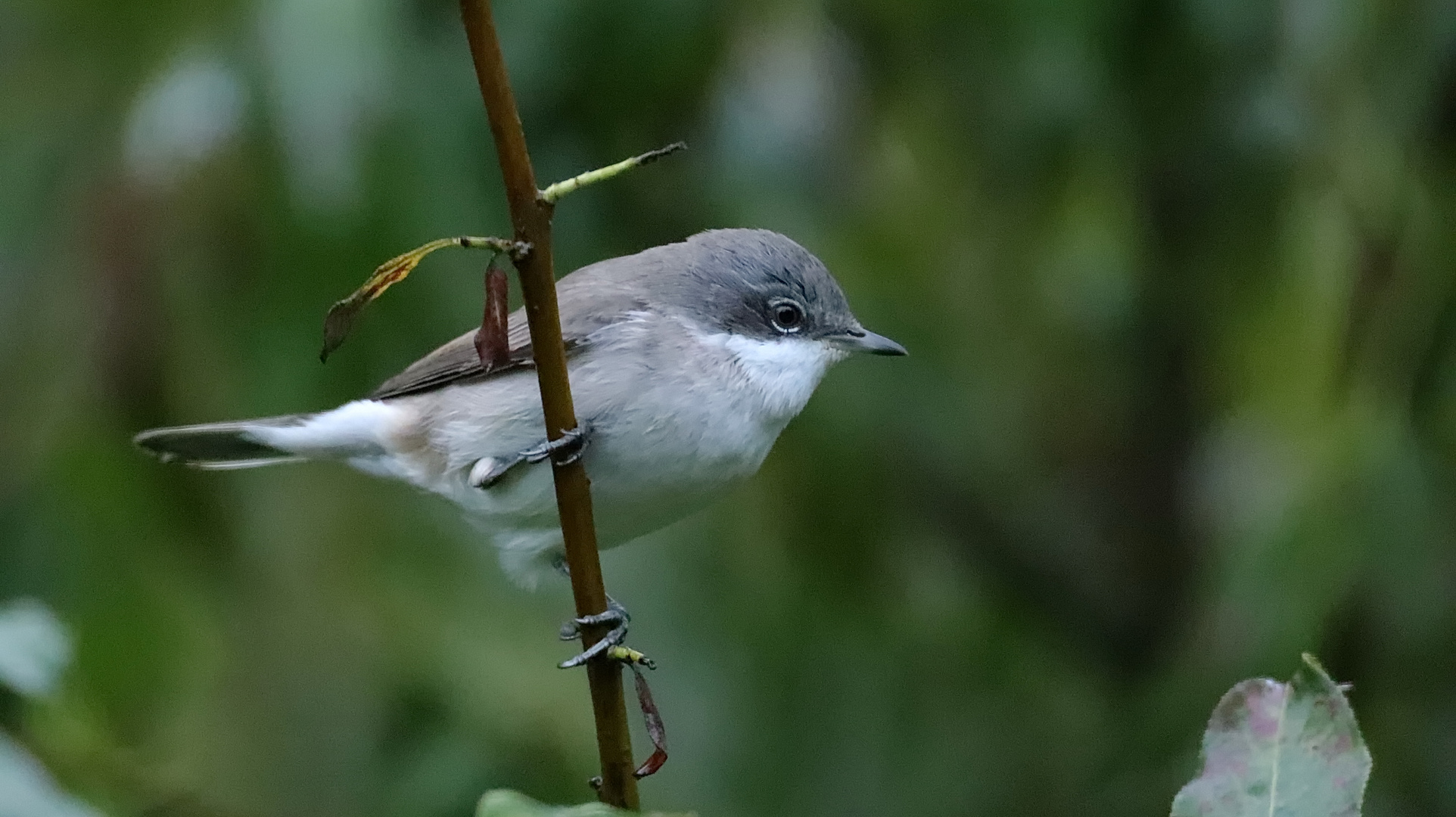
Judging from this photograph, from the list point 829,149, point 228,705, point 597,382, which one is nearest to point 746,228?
point 597,382

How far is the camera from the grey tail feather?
9.66ft

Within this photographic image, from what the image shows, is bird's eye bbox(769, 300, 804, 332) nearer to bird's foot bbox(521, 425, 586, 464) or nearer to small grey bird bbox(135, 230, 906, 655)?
small grey bird bbox(135, 230, 906, 655)

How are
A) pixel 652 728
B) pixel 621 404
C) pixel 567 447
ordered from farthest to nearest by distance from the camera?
pixel 621 404 → pixel 652 728 → pixel 567 447

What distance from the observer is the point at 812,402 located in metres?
3.50

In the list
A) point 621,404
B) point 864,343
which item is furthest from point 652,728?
point 864,343

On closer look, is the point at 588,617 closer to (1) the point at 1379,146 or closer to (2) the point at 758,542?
(2) the point at 758,542

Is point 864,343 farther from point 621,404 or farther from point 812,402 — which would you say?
point 812,402

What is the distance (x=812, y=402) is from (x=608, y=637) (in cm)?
148

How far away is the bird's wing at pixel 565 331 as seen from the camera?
267cm

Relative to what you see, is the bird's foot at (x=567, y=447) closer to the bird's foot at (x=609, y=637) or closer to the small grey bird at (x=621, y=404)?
the bird's foot at (x=609, y=637)

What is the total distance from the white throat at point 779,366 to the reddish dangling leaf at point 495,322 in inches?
41.9

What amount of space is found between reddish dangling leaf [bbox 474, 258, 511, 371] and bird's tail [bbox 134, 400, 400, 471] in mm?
1377

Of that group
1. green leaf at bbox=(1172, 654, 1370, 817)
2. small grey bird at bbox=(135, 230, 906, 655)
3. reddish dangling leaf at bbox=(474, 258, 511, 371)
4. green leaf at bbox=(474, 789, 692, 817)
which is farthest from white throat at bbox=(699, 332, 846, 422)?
green leaf at bbox=(474, 789, 692, 817)

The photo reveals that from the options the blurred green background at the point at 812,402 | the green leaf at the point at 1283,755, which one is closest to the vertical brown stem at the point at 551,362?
the green leaf at the point at 1283,755
